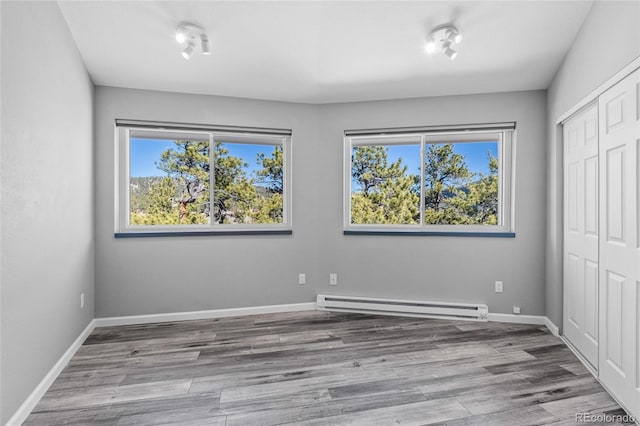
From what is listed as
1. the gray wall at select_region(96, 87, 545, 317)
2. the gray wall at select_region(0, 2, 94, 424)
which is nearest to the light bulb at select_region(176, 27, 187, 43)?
the gray wall at select_region(0, 2, 94, 424)

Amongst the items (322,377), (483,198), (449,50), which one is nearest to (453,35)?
(449,50)

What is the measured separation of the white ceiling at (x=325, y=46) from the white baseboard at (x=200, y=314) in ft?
7.48

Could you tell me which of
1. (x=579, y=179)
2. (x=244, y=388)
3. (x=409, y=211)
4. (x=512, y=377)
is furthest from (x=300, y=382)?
(x=579, y=179)

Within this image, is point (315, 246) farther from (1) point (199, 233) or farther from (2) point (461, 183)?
(2) point (461, 183)

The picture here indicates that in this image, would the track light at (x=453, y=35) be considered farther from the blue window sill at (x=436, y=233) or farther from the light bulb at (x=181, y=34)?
the light bulb at (x=181, y=34)

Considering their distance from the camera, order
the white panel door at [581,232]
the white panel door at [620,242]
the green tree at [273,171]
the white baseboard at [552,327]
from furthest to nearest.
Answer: the green tree at [273,171] < the white baseboard at [552,327] < the white panel door at [581,232] < the white panel door at [620,242]

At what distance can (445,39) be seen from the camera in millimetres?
2549

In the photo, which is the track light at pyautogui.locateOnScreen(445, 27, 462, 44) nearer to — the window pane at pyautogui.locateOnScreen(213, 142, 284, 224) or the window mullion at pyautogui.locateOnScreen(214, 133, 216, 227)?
the window pane at pyautogui.locateOnScreen(213, 142, 284, 224)

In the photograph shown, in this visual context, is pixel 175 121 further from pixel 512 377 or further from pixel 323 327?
pixel 512 377

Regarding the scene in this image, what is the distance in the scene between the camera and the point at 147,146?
333cm

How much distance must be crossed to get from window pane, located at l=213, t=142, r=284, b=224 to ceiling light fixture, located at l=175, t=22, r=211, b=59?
42.7 inches

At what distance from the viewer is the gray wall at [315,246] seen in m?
3.16

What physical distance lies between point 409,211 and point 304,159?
1314 millimetres

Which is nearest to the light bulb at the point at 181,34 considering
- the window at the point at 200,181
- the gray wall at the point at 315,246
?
the gray wall at the point at 315,246
